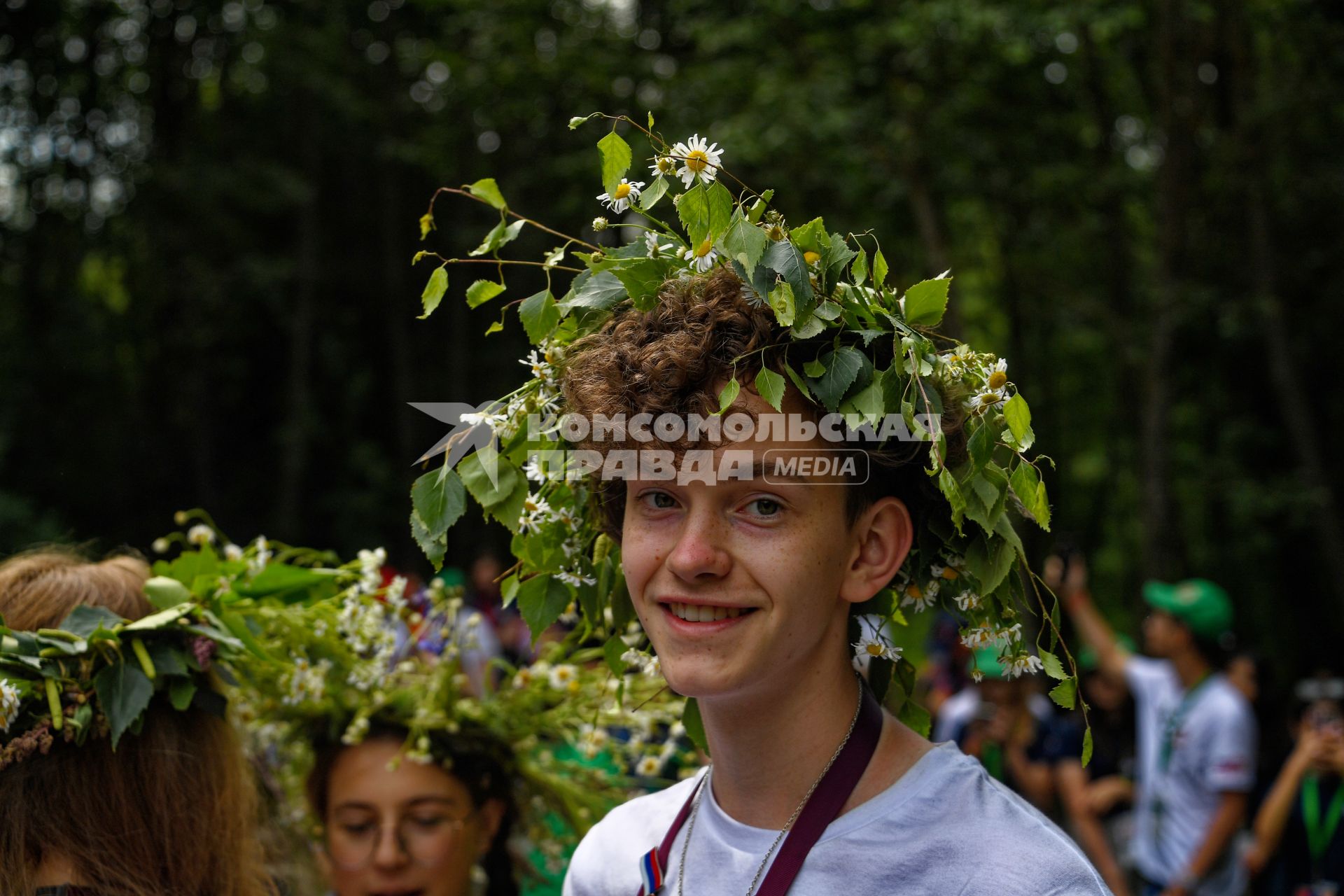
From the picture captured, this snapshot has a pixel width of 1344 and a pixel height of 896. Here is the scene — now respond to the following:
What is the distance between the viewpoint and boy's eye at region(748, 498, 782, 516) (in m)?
1.95

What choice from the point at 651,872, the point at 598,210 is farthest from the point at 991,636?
the point at 598,210

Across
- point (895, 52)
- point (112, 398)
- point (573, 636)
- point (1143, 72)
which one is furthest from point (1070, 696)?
point (112, 398)

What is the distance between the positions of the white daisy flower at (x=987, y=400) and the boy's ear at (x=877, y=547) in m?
0.20

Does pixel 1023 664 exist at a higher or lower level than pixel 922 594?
lower

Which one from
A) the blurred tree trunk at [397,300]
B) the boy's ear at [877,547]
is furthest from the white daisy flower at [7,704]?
the blurred tree trunk at [397,300]

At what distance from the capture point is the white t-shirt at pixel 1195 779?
5.18 m

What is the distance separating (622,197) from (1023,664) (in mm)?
982

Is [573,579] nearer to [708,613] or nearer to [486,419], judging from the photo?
[486,419]

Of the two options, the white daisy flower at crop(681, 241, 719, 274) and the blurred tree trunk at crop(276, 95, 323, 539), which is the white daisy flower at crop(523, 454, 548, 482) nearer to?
the white daisy flower at crop(681, 241, 719, 274)

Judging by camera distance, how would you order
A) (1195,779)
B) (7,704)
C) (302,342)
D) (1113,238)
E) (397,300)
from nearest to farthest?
(7,704)
(1195,779)
(1113,238)
(302,342)
(397,300)

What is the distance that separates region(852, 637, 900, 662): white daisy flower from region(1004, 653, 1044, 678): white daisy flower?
0.62 feet

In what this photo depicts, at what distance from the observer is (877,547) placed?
207 cm

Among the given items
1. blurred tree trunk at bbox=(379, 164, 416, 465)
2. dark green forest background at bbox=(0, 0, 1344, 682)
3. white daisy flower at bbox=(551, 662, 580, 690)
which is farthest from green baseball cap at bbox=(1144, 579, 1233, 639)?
blurred tree trunk at bbox=(379, 164, 416, 465)

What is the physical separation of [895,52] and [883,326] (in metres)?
10.0
